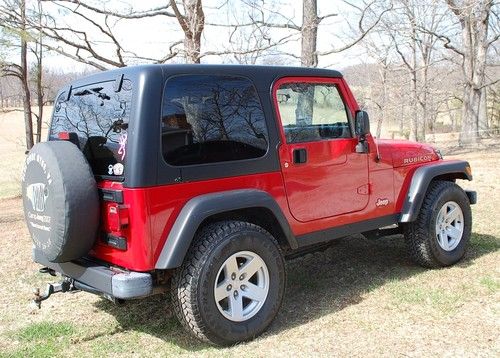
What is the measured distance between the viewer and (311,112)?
4.05m

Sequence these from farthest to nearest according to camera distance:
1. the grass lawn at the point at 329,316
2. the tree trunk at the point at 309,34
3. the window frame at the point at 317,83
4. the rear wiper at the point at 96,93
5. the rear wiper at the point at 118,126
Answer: the tree trunk at the point at 309,34 < the window frame at the point at 317,83 < the rear wiper at the point at 96,93 < the grass lawn at the point at 329,316 < the rear wiper at the point at 118,126

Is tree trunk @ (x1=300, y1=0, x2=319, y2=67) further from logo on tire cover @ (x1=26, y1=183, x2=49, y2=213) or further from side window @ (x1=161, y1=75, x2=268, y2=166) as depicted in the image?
logo on tire cover @ (x1=26, y1=183, x2=49, y2=213)

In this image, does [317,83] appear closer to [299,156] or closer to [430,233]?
[299,156]

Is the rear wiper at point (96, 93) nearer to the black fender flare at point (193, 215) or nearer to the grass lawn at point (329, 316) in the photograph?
the black fender flare at point (193, 215)

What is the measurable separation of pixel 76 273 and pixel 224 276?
3.40ft

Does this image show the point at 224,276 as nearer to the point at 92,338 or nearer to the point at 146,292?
the point at 146,292

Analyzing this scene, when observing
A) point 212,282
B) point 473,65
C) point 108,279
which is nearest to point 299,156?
point 212,282

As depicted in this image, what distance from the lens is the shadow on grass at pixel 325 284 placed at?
3.85 m

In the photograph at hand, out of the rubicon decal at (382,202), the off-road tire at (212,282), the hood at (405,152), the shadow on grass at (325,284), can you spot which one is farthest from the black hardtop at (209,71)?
the shadow on grass at (325,284)

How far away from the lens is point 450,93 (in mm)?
29984

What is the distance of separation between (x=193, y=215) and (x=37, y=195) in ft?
3.65

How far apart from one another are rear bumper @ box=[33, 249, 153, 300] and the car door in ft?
4.11

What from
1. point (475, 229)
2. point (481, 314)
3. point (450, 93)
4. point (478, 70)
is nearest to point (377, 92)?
point (450, 93)

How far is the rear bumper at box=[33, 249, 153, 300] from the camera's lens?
3.08 metres
